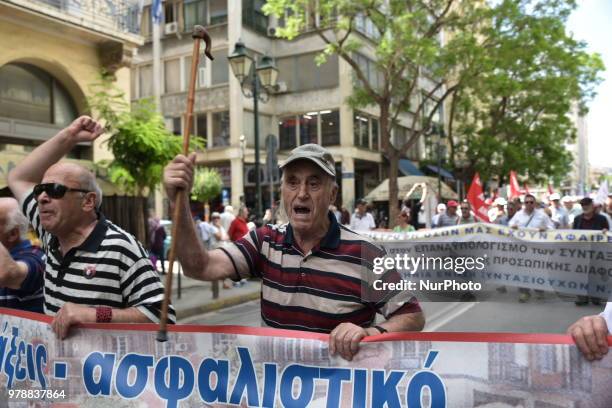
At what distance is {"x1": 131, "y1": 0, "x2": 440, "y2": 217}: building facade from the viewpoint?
2825 cm

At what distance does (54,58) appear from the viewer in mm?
12125

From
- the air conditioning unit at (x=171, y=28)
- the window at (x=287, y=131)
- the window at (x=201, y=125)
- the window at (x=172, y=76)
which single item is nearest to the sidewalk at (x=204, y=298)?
the window at (x=201, y=125)

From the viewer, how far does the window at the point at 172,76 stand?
99.7ft

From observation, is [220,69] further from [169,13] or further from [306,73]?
[169,13]

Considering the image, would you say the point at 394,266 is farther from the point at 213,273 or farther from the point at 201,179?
the point at 201,179

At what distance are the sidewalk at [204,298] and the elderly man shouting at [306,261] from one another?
270 inches

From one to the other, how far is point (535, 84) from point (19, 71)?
784 inches

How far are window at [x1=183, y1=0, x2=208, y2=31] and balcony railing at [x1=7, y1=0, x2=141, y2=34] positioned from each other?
1664 centimetres

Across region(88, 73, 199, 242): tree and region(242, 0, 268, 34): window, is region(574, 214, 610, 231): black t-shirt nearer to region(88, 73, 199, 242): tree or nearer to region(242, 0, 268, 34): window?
region(88, 73, 199, 242): tree

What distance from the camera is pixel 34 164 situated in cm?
299

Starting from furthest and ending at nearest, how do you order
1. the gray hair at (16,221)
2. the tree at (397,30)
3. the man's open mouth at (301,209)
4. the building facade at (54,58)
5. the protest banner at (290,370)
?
1. the tree at (397,30)
2. the building facade at (54,58)
3. the gray hair at (16,221)
4. the man's open mouth at (301,209)
5. the protest banner at (290,370)

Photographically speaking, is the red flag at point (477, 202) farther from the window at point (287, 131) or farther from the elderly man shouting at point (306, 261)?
the window at point (287, 131)

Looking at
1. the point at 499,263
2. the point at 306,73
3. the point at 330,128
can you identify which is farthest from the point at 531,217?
the point at 306,73

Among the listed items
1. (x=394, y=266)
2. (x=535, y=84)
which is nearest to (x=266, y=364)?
(x=394, y=266)
